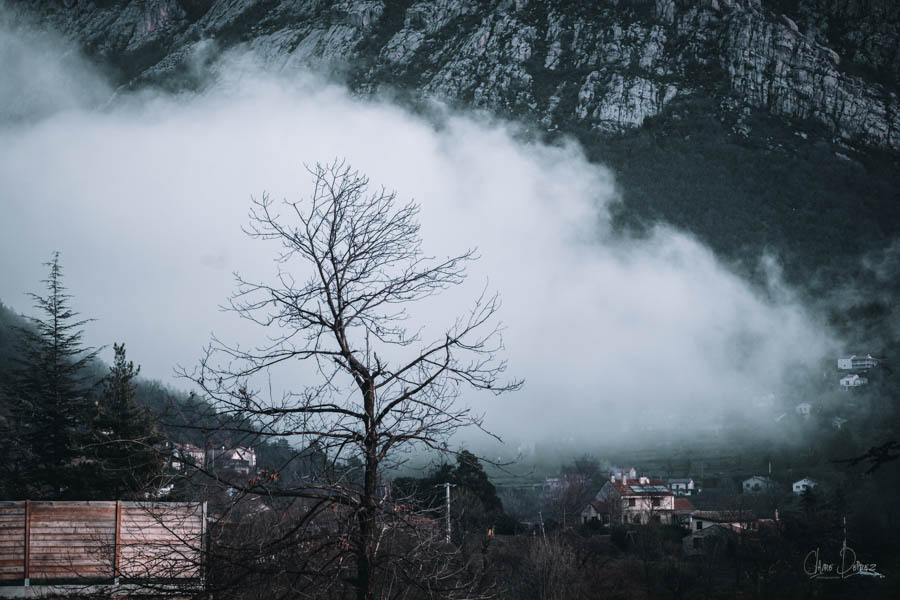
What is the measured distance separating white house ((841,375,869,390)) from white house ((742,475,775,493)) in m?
47.0

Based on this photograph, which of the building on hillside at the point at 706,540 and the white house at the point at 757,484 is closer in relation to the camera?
the building on hillside at the point at 706,540

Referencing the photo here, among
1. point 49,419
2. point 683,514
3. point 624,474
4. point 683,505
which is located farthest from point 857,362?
point 49,419

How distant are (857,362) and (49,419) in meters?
135

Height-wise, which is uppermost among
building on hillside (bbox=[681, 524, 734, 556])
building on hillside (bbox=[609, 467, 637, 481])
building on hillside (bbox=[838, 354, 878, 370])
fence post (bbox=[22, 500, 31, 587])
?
building on hillside (bbox=[838, 354, 878, 370])

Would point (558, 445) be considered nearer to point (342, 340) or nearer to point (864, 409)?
point (864, 409)

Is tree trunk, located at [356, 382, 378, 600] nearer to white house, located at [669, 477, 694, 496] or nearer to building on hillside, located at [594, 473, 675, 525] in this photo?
building on hillside, located at [594, 473, 675, 525]

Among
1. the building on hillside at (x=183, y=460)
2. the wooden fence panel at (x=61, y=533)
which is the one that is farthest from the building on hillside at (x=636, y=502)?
the building on hillside at (x=183, y=460)

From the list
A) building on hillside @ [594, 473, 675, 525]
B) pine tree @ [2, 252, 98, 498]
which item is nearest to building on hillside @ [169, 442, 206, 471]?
pine tree @ [2, 252, 98, 498]

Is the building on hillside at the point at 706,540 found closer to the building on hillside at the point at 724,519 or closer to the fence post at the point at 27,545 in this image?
the building on hillside at the point at 724,519

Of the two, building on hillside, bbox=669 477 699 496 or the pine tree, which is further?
building on hillside, bbox=669 477 699 496

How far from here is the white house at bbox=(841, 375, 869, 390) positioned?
119625mm

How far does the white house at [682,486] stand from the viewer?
81688mm

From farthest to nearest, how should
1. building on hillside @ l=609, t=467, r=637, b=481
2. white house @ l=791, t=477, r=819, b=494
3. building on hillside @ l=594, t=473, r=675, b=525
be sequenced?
building on hillside @ l=609, t=467, r=637, b=481
white house @ l=791, t=477, r=819, b=494
building on hillside @ l=594, t=473, r=675, b=525

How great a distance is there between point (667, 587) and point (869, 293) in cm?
17213
